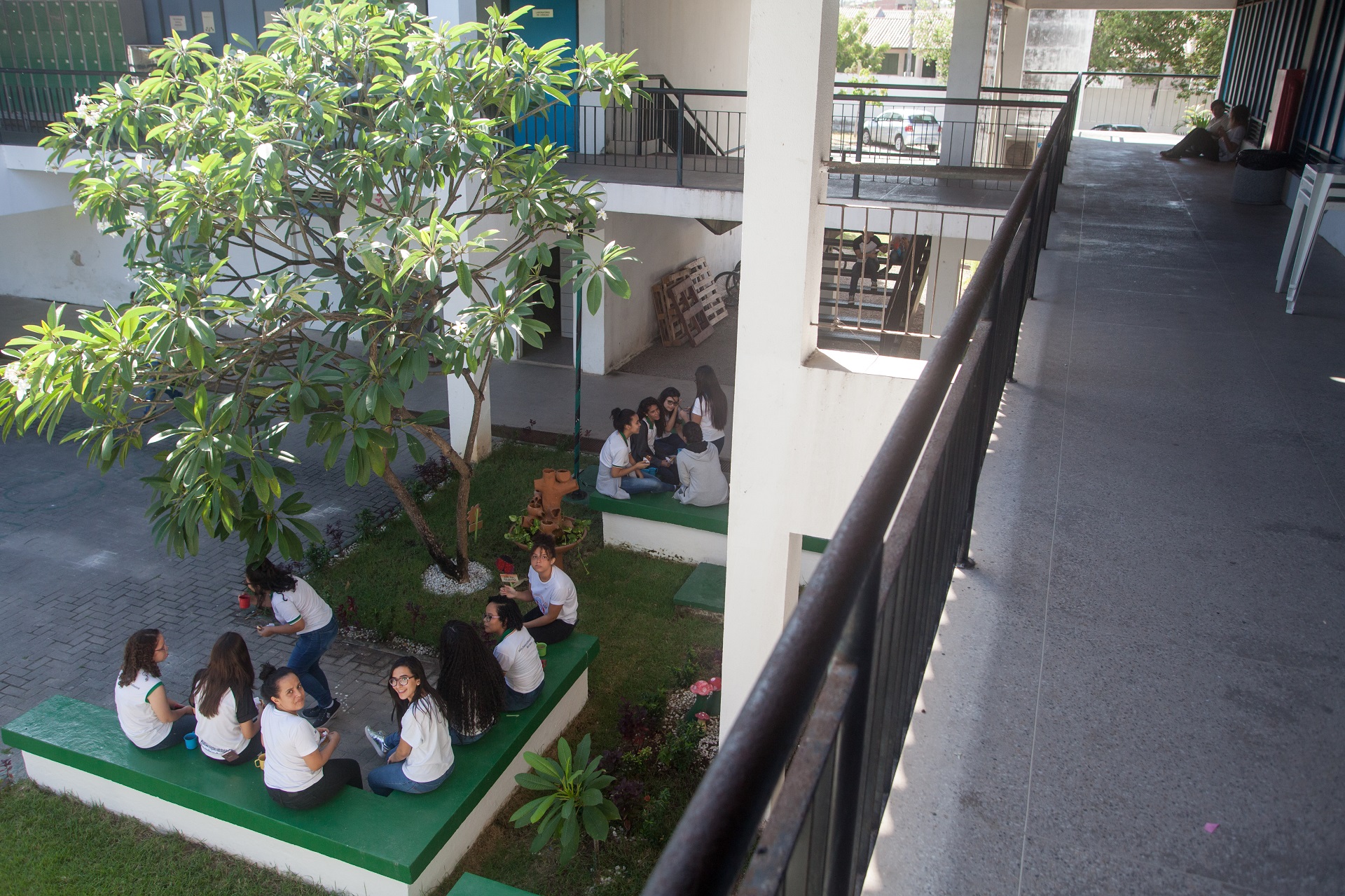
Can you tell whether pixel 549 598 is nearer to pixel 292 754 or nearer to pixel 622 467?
pixel 292 754

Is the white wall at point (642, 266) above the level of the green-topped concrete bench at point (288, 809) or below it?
above

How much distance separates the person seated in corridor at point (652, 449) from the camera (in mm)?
10250

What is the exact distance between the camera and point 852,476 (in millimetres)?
5688

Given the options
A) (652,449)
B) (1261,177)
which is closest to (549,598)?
(652,449)

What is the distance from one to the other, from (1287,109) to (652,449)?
10.6 metres

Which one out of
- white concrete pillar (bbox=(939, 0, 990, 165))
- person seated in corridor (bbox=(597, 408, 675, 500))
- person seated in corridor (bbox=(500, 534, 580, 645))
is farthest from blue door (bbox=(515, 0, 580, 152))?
person seated in corridor (bbox=(500, 534, 580, 645))

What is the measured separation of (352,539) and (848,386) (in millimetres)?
6491

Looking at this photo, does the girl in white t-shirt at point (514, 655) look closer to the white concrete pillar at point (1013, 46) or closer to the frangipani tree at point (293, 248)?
the frangipani tree at point (293, 248)

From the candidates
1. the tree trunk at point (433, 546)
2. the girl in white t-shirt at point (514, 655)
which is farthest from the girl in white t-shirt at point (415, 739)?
the tree trunk at point (433, 546)

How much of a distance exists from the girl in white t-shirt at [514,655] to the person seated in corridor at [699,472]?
3277 millimetres

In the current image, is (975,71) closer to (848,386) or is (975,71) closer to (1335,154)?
(1335,154)

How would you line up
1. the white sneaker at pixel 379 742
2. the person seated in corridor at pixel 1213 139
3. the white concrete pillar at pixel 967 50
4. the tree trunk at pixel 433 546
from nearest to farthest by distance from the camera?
the white sneaker at pixel 379 742, the tree trunk at pixel 433 546, the white concrete pillar at pixel 967 50, the person seated in corridor at pixel 1213 139

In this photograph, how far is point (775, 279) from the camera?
18.8 ft

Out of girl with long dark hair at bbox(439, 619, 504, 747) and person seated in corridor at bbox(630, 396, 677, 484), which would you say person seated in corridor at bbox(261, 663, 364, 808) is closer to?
girl with long dark hair at bbox(439, 619, 504, 747)
